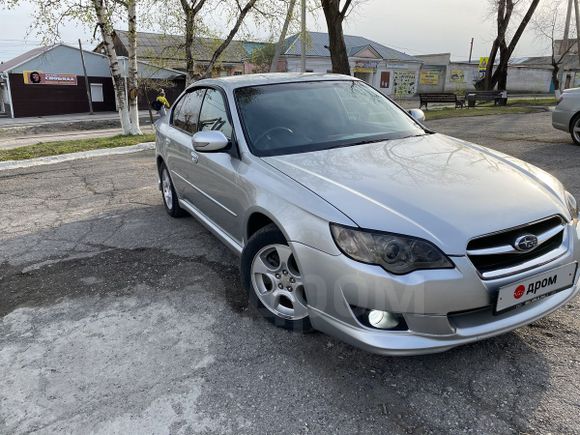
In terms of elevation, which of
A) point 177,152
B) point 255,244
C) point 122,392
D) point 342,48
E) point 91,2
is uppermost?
point 91,2

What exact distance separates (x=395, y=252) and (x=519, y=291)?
68 cm

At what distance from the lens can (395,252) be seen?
226 centimetres

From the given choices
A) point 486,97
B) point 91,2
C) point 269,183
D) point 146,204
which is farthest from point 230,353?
point 486,97

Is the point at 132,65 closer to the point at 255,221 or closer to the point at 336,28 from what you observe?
the point at 336,28

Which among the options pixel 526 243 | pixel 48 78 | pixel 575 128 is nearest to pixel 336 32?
pixel 575 128

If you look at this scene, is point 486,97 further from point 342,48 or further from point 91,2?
point 91,2

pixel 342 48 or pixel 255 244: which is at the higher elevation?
pixel 342 48

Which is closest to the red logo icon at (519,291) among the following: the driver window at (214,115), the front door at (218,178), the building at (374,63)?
the front door at (218,178)

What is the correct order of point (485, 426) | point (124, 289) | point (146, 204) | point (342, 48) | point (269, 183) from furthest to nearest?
point (342, 48) < point (146, 204) < point (124, 289) < point (269, 183) < point (485, 426)

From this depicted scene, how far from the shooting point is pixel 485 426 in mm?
2191

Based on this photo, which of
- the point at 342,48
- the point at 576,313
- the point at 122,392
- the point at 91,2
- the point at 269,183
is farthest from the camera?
the point at 342,48

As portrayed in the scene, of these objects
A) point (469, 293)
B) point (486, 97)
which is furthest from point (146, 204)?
point (486, 97)

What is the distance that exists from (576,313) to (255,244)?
87.4 inches

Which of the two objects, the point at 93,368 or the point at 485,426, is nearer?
the point at 485,426
